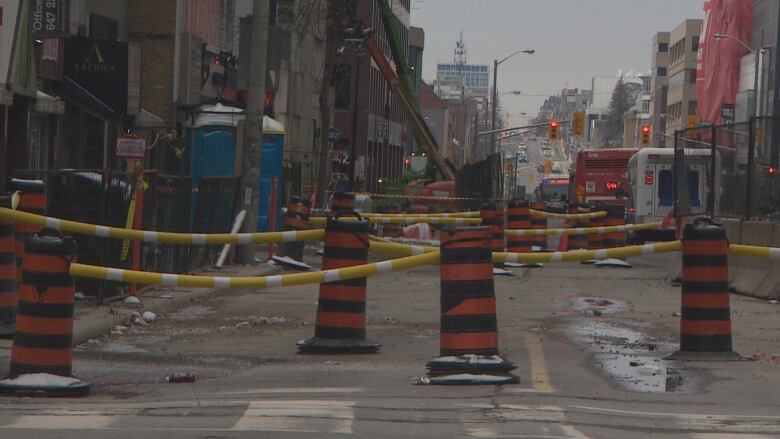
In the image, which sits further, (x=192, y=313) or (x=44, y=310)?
(x=192, y=313)

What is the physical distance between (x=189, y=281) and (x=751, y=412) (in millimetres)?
3850

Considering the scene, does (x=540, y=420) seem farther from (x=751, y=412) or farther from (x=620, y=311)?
(x=620, y=311)

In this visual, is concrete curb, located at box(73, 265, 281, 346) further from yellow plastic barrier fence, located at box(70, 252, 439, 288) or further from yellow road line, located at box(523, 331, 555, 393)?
yellow road line, located at box(523, 331, 555, 393)

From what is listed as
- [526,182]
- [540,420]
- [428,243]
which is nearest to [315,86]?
[428,243]

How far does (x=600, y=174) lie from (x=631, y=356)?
139 feet

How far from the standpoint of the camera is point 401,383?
388 inches

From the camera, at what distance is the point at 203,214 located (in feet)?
69.1

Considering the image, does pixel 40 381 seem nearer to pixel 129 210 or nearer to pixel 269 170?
pixel 129 210

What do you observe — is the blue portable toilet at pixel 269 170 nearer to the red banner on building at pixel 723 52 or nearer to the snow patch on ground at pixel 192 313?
the snow patch on ground at pixel 192 313

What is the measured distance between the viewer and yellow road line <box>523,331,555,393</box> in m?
9.65

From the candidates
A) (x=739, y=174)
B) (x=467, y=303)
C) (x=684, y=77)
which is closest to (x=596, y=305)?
(x=739, y=174)

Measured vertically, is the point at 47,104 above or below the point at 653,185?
above

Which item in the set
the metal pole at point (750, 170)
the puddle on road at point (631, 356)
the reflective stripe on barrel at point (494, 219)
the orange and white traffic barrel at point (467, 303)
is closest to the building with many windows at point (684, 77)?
the reflective stripe on barrel at point (494, 219)

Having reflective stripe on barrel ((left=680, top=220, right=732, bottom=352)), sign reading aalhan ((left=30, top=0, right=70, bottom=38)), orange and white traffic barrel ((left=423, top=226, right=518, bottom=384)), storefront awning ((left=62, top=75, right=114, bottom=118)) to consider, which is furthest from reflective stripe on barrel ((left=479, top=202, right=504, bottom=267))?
orange and white traffic barrel ((left=423, top=226, right=518, bottom=384))
